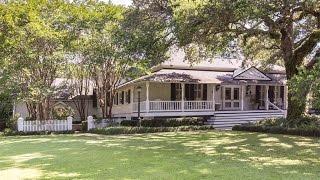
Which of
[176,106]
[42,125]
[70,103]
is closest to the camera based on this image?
[42,125]

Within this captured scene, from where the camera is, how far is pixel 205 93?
34281mm

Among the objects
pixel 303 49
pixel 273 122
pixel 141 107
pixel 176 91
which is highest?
pixel 303 49

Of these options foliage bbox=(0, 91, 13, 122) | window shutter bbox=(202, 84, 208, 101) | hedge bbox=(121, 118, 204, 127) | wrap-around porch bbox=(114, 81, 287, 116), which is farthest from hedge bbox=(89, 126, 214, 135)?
foliage bbox=(0, 91, 13, 122)

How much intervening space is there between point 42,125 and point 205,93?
41.2 ft

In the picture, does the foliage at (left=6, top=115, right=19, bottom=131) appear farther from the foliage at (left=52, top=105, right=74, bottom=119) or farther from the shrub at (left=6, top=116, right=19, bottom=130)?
the foliage at (left=52, top=105, right=74, bottom=119)

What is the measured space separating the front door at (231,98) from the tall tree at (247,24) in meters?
4.78

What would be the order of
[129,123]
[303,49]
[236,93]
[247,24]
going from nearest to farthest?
[247,24]
[303,49]
[129,123]
[236,93]

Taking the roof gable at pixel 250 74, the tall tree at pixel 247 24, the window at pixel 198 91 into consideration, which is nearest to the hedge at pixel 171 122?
the window at pixel 198 91

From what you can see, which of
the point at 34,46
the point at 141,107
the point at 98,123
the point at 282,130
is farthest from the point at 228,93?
the point at 34,46

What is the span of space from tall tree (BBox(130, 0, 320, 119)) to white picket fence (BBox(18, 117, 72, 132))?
9.89m

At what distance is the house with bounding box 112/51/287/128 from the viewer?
1217 inches

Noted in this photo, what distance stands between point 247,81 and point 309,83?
21.8 metres

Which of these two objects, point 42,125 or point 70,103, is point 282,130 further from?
point 70,103

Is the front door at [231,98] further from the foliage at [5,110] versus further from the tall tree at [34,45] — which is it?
the foliage at [5,110]
